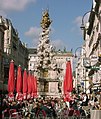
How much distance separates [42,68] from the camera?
68.6 metres

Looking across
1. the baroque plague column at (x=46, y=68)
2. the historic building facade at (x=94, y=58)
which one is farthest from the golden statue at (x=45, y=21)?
the historic building facade at (x=94, y=58)

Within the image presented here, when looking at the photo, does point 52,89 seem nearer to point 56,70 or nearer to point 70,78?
point 56,70

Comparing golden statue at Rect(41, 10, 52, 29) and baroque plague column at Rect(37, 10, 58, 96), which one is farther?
golden statue at Rect(41, 10, 52, 29)

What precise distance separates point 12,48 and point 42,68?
181 ft

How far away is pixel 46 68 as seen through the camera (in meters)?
68.8

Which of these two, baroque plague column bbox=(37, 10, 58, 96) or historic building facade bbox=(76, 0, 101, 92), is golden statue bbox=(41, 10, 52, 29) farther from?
historic building facade bbox=(76, 0, 101, 92)

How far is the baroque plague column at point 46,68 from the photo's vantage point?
68.3m

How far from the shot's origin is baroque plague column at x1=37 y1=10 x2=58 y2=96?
68.3 metres

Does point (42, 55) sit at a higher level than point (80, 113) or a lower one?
higher

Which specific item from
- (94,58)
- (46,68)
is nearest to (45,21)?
(46,68)

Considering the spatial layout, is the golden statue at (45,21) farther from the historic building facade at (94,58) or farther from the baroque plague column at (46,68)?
the historic building facade at (94,58)

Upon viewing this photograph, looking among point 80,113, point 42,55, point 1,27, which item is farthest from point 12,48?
point 80,113

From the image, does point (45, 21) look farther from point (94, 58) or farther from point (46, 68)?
point (94, 58)

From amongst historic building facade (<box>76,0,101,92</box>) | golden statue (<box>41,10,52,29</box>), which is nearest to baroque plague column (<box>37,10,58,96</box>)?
golden statue (<box>41,10,52,29</box>)
